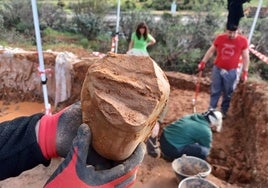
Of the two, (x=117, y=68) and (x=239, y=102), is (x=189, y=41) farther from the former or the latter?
(x=117, y=68)

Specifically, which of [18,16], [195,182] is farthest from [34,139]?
[18,16]

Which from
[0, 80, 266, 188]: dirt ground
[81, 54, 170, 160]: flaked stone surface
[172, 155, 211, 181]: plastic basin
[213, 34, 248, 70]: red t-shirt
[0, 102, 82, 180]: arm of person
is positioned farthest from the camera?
[213, 34, 248, 70]: red t-shirt

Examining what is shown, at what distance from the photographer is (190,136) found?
3328 mm

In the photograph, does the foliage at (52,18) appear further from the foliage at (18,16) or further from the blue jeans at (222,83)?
the blue jeans at (222,83)

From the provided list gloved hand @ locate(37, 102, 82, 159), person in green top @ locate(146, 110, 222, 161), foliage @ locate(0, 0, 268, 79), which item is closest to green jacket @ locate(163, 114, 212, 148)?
person in green top @ locate(146, 110, 222, 161)

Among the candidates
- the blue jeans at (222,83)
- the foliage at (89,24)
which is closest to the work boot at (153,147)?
the blue jeans at (222,83)

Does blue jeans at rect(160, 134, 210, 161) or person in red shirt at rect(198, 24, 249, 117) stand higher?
person in red shirt at rect(198, 24, 249, 117)

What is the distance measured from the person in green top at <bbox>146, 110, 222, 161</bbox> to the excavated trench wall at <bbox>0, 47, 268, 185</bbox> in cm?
75

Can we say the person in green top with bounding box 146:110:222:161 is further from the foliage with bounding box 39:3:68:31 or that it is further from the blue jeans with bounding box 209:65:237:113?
the foliage with bounding box 39:3:68:31

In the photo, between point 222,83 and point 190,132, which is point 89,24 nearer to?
point 222,83

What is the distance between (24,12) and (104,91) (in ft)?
33.7

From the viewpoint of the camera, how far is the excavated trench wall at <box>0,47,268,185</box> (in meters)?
4.11

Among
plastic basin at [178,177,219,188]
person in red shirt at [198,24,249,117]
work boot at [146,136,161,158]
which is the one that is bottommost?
work boot at [146,136,161,158]

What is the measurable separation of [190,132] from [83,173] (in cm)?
242
